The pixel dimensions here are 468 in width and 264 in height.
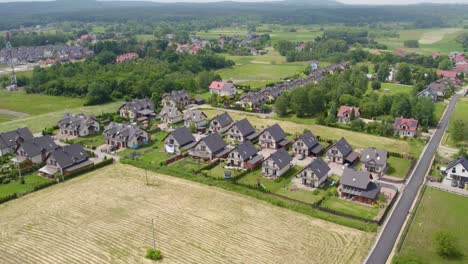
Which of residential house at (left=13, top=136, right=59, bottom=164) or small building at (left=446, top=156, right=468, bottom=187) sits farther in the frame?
residential house at (left=13, top=136, right=59, bottom=164)

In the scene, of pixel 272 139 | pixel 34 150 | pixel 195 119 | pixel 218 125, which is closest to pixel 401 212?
pixel 272 139

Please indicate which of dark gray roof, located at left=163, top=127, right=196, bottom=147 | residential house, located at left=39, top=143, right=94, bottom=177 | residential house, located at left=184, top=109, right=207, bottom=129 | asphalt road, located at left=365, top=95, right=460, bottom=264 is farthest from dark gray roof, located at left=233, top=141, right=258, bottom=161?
residential house, located at left=39, top=143, right=94, bottom=177

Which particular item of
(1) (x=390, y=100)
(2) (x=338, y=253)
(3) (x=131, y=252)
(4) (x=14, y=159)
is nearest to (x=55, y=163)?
(4) (x=14, y=159)

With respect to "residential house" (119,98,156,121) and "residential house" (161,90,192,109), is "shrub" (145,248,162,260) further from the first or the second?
"residential house" (161,90,192,109)

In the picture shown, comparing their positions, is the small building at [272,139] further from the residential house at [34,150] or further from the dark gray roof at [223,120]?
the residential house at [34,150]

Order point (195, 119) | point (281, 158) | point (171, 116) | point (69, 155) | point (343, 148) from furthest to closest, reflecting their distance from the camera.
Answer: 1. point (171, 116)
2. point (195, 119)
3. point (343, 148)
4. point (69, 155)
5. point (281, 158)

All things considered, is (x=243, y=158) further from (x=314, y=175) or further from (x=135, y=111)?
(x=135, y=111)

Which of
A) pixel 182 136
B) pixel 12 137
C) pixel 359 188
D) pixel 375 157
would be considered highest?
pixel 375 157

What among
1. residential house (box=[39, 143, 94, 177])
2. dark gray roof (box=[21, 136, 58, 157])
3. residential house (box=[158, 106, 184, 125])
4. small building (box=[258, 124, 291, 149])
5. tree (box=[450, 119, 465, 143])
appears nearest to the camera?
residential house (box=[39, 143, 94, 177])

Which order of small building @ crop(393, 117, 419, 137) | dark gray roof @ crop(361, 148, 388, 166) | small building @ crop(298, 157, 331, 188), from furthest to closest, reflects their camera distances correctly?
small building @ crop(393, 117, 419, 137), dark gray roof @ crop(361, 148, 388, 166), small building @ crop(298, 157, 331, 188)
